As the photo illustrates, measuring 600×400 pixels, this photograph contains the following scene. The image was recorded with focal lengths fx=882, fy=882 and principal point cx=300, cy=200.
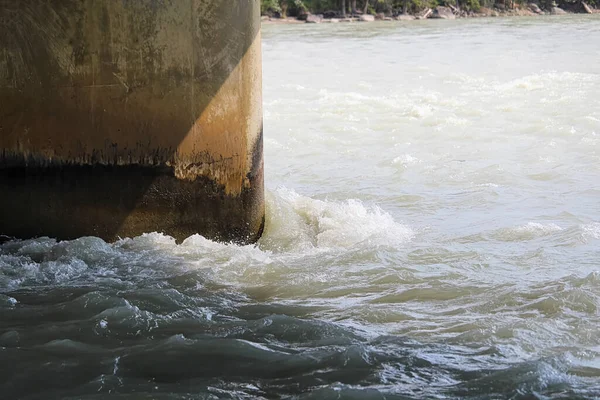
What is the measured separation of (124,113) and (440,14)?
70644 mm

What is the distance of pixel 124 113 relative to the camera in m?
6.61

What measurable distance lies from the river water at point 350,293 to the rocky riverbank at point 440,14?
56.7 metres

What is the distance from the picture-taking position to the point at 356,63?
85.3 ft

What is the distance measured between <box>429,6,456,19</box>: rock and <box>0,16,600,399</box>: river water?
Result: 6396 centimetres

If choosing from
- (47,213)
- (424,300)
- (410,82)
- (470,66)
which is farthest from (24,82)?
(470,66)

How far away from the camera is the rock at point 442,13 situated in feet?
242

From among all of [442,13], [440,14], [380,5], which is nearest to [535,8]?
[442,13]

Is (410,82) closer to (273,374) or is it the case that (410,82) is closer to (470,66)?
(470,66)

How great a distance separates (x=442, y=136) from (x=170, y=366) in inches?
376

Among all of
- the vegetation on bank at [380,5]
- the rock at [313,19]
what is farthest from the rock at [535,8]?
the rock at [313,19]

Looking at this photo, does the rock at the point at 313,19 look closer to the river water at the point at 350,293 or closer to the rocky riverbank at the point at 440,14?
the rocky riverbank at the point at 440,14

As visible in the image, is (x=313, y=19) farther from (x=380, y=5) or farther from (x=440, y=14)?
(x=440, y=14)

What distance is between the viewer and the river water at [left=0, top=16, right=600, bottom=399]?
434 cm

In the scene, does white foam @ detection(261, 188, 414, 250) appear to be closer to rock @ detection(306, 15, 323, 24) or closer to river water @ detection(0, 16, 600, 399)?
river water @ detection(0, 16, 600, 399)
